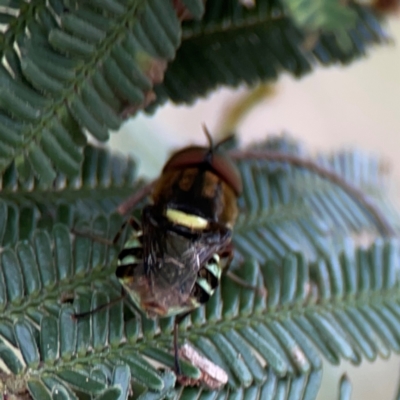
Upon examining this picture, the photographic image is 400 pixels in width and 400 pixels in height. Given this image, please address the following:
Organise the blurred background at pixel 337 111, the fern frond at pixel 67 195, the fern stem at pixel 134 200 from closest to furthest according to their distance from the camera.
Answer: the fern frond at pixel 67 195, the fern stem at pixel 134 200, the blurred background at pixel 337 111

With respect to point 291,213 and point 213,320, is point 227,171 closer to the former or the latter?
point 291,213

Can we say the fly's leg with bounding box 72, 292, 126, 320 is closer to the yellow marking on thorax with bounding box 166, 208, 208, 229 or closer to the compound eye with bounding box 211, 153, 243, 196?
the yellow marking on thorax with bounding box 166, 208, 208, 229

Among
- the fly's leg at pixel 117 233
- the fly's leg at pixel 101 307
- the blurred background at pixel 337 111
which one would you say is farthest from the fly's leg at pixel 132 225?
the blurred background at pixel 337 111

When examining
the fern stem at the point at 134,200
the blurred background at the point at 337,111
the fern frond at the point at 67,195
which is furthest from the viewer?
the blurred background at the point at 337,111

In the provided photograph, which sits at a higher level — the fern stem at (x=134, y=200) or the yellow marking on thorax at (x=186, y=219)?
the fern stem at (x=134, y=200)

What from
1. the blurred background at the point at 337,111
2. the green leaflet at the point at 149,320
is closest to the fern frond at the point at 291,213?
the green leaflet at the point at 149,320

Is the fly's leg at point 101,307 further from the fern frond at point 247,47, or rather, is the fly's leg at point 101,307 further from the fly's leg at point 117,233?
the fern frond at point 247,47

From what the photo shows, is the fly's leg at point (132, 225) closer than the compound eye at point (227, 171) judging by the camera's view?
Yes

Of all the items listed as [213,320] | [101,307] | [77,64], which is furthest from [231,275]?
[77,64]

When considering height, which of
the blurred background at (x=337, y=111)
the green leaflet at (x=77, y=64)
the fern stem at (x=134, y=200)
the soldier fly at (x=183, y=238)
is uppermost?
the green leaflet at (x=77, y=64)
